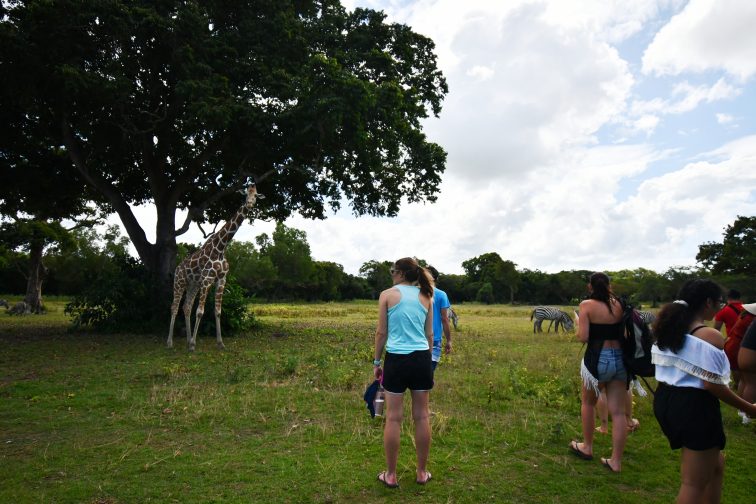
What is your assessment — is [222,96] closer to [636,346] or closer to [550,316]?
[636,346]

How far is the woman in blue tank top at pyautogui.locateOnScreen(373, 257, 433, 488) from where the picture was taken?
4.41 metres

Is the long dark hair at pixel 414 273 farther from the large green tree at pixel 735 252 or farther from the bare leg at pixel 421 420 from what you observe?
the large green tree at pixel 735 252

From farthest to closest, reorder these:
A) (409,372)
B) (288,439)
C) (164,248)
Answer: (164,248)
(288,439)
(409,372)

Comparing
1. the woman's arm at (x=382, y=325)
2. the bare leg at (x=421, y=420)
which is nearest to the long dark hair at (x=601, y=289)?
the bare leg at (x=421, y=420)

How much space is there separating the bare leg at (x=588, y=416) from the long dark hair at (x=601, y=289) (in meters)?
0.94

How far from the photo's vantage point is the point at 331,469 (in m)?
4.86

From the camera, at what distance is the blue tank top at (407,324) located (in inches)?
175

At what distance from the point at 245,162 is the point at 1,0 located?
727cm

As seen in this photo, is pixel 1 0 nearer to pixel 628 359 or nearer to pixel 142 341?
pixel 142 341

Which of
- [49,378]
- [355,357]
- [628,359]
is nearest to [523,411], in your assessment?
[628,359]

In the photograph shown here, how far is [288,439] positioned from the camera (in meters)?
5.75

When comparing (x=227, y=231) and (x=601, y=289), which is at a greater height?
(x=227, y=231)

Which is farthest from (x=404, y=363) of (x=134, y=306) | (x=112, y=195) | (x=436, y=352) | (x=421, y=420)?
(x=112, y=195)

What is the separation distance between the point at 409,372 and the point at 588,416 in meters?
2.27
